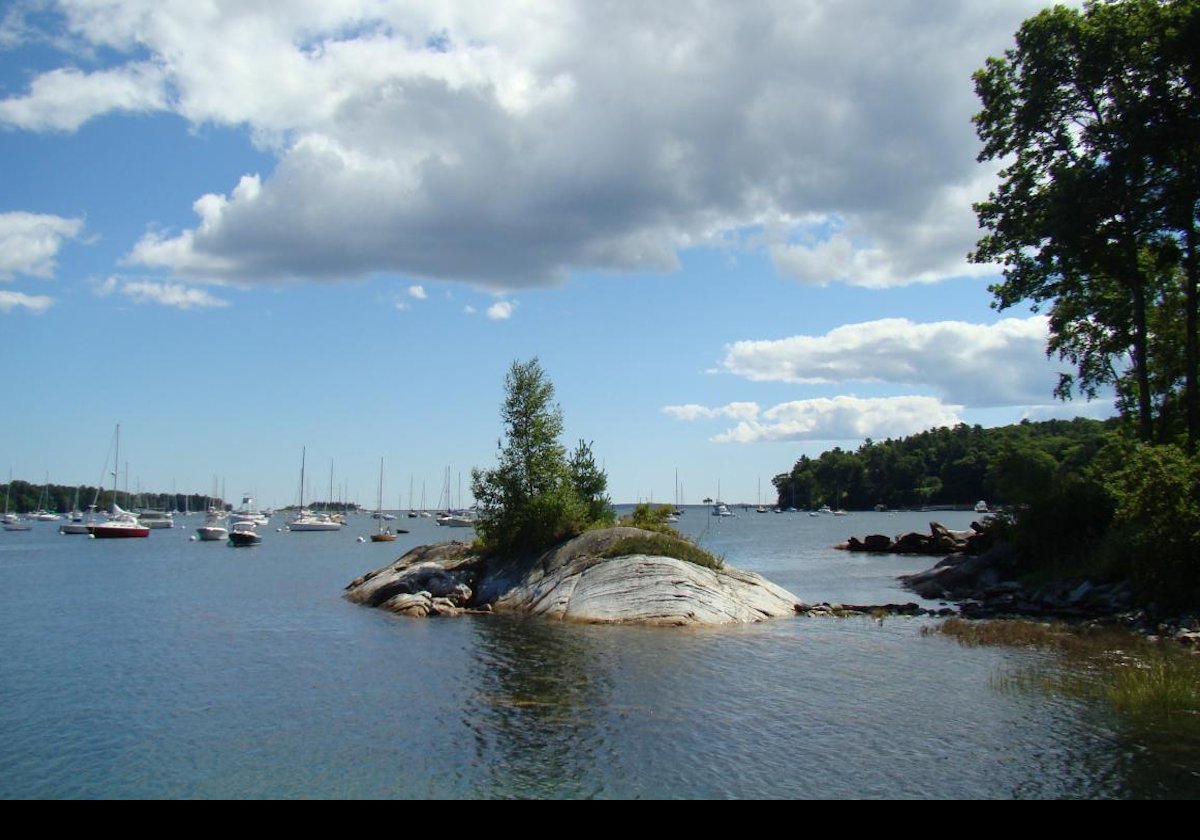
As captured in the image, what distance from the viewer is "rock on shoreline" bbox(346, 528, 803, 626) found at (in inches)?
1564

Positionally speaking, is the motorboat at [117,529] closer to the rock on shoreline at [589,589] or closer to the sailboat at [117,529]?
the sailboat at [117,529]

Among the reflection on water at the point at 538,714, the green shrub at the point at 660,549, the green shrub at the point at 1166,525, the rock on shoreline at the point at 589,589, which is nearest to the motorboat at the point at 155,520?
the rock on shoreline at the point at 589,589

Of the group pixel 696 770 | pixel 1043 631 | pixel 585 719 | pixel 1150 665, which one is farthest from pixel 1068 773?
pixel 1043 631

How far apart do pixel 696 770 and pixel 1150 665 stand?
17513 millimetres

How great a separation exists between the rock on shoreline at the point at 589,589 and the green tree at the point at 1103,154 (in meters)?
23.8

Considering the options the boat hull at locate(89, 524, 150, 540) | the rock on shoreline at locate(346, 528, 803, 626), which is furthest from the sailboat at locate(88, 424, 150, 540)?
the rock on shoreline at locate(346, 528, 803, 626)

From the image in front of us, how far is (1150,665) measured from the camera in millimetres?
27047

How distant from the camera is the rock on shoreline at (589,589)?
130 feet

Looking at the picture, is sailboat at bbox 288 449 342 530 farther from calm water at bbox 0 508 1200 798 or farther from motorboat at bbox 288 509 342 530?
calm water at bbox 0 508 1200 798

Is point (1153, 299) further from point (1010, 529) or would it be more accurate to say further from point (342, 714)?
point (342, 714)

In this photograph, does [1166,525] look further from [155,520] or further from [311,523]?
[155,520]

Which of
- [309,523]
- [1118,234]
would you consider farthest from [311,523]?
[1118,234]

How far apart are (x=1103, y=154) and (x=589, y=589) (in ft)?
113

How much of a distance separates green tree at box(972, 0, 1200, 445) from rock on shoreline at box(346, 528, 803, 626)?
23836mm
